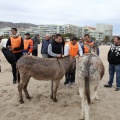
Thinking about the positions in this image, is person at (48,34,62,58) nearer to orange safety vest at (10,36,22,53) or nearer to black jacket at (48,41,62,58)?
black jacket at (48,41,62,58)

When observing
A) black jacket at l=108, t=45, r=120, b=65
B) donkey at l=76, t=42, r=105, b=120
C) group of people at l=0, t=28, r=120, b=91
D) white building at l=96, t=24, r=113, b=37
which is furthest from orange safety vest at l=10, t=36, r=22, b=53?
white building at l=96, t=24, r=113, b=37

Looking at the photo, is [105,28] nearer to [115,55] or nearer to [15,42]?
[115,55]

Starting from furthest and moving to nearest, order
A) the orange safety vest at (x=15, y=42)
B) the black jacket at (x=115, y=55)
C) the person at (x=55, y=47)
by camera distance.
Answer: the orange safety vest at (x=15, y=42), the black jacket at (x=115, y=55), the person at (x=55, y=47)

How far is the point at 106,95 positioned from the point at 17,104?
9.75 ft

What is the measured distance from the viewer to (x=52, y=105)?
6.19 meters

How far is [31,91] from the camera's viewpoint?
750cm

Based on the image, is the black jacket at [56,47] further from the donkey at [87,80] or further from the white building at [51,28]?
the white building at [51,28]

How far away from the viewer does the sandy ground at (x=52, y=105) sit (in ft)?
17.8

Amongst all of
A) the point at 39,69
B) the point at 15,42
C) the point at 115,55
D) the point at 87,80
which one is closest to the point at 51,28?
the point at 15,42

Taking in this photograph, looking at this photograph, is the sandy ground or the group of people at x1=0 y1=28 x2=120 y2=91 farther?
the group of people at x1=0 y1=28 x2=120 y2=91

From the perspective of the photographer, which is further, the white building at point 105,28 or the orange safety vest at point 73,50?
the white building at point 105,28

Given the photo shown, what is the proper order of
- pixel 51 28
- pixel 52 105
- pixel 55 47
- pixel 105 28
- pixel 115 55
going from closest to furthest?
pixel 52 105 < pixel 55 47 < pixel 115 55 < pixel 51 28 < pixel 105 28

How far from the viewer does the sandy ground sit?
17.8 ft

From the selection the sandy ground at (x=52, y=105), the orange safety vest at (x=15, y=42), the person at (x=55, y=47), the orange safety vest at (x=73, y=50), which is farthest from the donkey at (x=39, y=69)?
the orange safety vest at (x=15, y=42)
